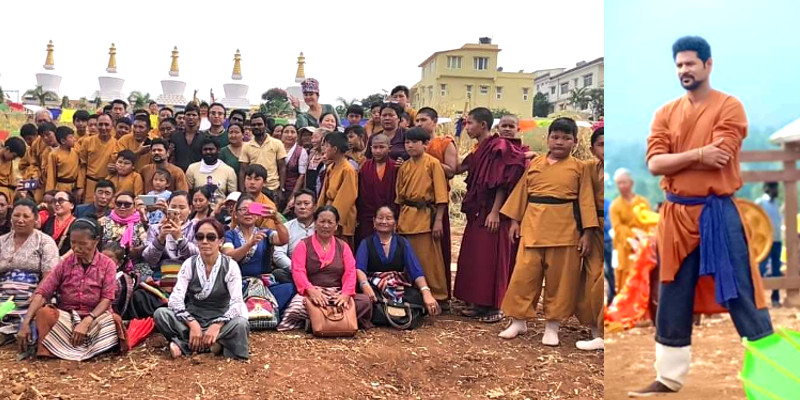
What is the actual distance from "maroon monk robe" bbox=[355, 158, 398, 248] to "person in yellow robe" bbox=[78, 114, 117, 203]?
2230 mm

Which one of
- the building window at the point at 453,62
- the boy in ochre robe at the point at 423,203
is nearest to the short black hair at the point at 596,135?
the boy in ochre robe at the point at 423,203

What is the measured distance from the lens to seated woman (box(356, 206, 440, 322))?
15.2 ft

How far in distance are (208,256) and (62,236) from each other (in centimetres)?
122

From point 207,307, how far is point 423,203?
1659 mm

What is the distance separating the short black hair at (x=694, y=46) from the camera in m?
1.83

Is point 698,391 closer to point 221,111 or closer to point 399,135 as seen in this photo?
point 399,135

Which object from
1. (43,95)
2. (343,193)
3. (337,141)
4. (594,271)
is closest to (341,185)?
(343,193)

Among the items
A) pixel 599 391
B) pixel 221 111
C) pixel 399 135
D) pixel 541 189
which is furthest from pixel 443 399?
pixel 221 111

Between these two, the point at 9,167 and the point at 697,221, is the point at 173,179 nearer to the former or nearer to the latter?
the point at 9,167

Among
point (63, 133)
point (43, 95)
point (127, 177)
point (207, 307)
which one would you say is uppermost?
point (43, 95)

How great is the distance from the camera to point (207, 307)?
402cm

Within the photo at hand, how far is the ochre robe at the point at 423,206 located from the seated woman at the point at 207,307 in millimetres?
1344

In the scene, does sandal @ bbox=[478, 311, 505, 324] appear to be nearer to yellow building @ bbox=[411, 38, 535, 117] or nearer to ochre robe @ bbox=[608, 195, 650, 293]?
ochre robe @ bbox=[608, 195, 650, 293]

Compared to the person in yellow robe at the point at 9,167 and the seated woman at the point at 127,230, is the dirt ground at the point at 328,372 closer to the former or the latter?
the seated woman at the point at 127,230
